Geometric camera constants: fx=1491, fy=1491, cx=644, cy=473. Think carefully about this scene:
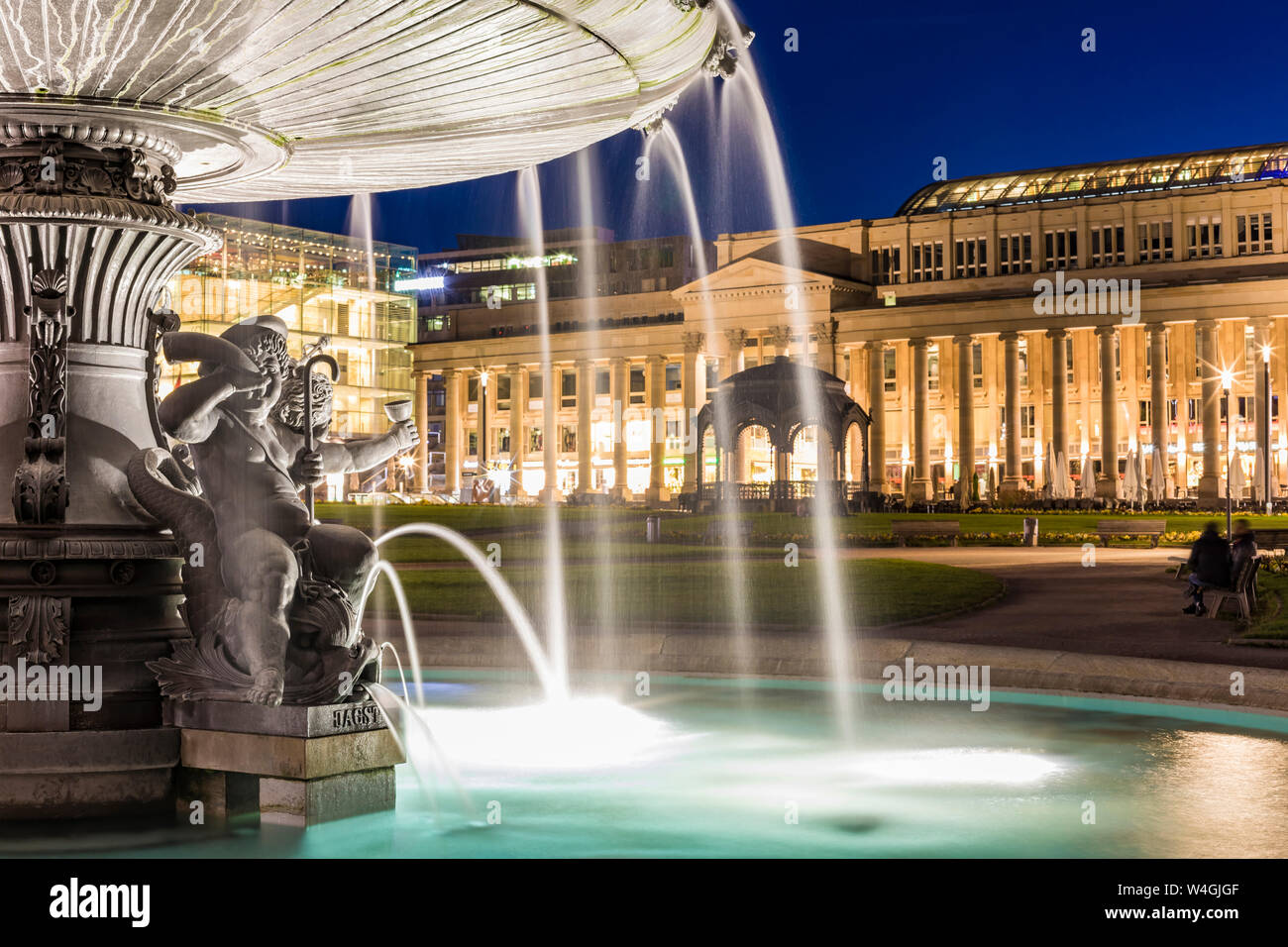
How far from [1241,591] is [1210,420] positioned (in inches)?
2380

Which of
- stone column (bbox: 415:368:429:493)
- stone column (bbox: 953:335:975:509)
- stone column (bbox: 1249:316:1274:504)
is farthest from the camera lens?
stone column (bbox: 415:368:429:493)

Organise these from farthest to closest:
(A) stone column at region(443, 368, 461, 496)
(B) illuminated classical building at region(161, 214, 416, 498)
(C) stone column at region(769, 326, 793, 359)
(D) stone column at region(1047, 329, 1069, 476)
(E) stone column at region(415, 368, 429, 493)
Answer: (A) stone column at region(443, 368, 461, 496)
(E) stone column at region(415, 368, 429, 493)
(C) stone column at region(769, 326, 793, 359)
(D) stone column at region(1047, 329, 1069, 476)
(B) illuminated classical building at region(161, 214, 416, 498)

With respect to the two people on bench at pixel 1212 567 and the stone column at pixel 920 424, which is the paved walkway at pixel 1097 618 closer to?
the two people on bench at pixel 1212 567

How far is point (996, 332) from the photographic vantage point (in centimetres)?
8231

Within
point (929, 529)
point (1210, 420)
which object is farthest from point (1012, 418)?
point (929, 529)

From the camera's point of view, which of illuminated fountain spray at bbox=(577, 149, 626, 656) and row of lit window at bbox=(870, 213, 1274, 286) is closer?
illuminated fountain spray at bbox=(577, 149, 626, 656)

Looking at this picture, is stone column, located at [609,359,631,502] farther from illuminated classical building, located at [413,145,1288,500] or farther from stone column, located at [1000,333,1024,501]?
stone column, located at [1000,333,1024,501]

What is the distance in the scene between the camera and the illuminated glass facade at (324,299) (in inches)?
2731

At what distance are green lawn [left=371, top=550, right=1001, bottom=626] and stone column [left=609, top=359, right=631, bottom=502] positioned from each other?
64.3 meters

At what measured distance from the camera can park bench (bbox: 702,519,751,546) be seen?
37.9 m

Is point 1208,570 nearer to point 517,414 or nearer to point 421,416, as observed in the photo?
point 517,414

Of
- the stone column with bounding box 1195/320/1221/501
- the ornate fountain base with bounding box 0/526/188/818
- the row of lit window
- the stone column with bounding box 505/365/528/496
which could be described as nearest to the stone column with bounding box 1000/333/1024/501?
the stone column with bounding box 1195/320/1221/501

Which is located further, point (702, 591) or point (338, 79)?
point (702, 591)
